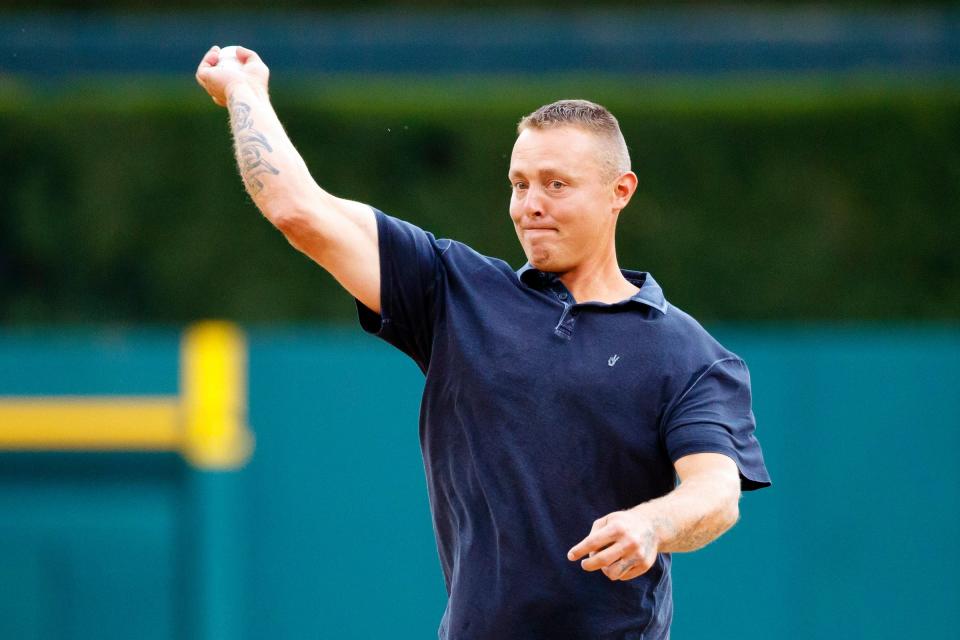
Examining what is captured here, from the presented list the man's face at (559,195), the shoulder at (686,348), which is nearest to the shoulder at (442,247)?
→ the man's face at (559,195)

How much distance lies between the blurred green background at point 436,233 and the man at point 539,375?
404 centimetres

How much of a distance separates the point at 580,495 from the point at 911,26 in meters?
8.74

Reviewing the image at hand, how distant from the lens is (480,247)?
9305 mm

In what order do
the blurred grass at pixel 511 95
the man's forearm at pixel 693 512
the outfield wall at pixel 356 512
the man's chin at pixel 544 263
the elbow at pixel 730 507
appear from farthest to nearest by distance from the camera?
1. the blurred grass at pixel 511 95
2. the outfield wall at pixel 356 512
3. the man's chin at pixel 544 263
4. the elbow at pixel 730 507
5. the man's forearm at pixel 693 512

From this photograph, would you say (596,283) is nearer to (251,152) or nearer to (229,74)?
(251,152)

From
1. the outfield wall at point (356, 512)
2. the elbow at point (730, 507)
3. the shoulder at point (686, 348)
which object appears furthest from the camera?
the outfield wall at point (356, 512)

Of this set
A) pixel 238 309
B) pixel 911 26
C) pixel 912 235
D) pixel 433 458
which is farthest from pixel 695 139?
pixel 433 458

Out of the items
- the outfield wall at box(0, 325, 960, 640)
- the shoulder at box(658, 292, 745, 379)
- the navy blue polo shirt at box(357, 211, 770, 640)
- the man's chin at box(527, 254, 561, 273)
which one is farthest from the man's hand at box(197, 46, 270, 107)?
the outfield wall at box(0, 325, 960, 640)

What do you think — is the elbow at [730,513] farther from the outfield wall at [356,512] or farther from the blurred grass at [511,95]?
the blurred grass at [511,95]

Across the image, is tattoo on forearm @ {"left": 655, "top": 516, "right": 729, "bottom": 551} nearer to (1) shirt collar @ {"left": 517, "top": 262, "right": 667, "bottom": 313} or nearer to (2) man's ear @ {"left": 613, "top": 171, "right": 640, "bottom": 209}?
(1) shirt collar @ {"left": 517, "top": 262, "right": 667, "bottom": 313}

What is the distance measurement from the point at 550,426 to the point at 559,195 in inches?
21.0

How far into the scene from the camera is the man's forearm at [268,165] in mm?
3205

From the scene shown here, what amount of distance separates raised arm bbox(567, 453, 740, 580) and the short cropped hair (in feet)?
2.41

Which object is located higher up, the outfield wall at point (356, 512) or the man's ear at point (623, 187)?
the man's ear at point (623, 187)
